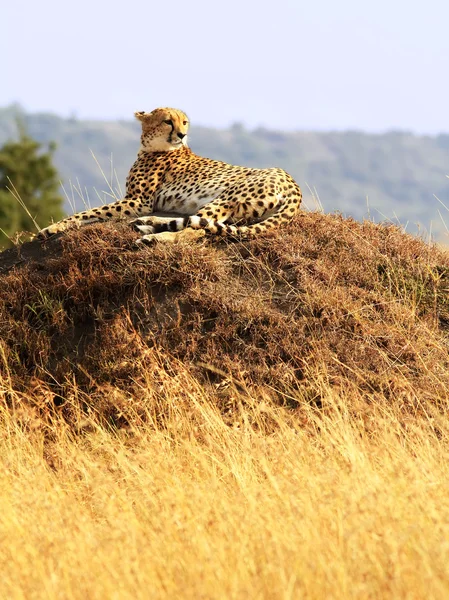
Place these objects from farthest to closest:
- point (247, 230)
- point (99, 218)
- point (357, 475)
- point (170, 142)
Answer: point (170, 142) → point (99, 218) → point (247, 230) → point (357, 475)

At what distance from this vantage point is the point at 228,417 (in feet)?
17.9

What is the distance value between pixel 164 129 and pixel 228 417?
3513 millimetres

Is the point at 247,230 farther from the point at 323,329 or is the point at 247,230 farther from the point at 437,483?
the point at 437,483

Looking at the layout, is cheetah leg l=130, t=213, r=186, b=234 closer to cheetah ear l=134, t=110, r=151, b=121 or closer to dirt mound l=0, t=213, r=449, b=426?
dirt mound l=0, t=213, r=449, b=426

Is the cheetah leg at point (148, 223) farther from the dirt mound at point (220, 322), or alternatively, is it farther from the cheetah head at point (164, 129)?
the cheetah head at point (164, 129)

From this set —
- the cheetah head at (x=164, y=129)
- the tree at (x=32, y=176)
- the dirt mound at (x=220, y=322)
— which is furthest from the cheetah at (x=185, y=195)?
the tree at (x=32, y=176)

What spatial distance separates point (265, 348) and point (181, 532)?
109 inches

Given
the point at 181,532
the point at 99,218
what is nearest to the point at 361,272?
the point at 99,218

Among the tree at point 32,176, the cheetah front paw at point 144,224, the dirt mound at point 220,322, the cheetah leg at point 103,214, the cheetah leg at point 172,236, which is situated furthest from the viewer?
the tree at point 32,176

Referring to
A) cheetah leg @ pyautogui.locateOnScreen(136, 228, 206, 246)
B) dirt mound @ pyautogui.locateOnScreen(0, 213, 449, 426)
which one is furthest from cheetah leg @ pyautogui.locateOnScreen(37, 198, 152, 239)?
cheetah leg @ pyautogui.locateOnScreen(136, 228, 206, 246)

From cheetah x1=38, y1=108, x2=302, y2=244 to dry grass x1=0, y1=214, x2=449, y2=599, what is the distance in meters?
0.17

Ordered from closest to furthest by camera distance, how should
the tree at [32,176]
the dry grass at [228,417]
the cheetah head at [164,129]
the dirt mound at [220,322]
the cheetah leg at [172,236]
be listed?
the dry grass at [228,417]
the dirt mound at [220,322]
the cheetah leg at [172,236]
the cheetah head at [164,129]
the tree at [32,176]

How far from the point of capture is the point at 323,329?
6105mm

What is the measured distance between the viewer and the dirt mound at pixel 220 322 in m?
5.72
